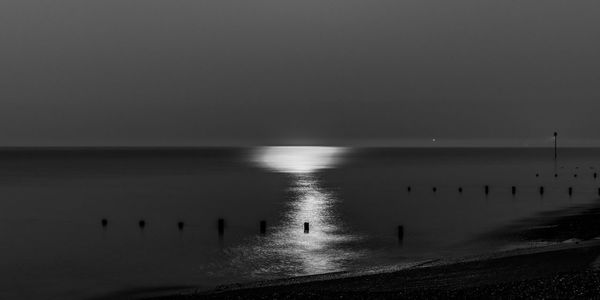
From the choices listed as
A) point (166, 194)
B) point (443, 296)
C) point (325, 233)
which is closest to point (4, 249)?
point (325, 233)

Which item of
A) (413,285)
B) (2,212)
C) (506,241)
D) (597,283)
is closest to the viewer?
(597,283)

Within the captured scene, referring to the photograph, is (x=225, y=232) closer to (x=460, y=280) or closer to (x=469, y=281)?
(x=460, y=280)

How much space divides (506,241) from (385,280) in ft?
52.4

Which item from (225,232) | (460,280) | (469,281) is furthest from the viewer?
(225,232)

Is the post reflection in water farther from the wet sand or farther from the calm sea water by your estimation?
the wet sand

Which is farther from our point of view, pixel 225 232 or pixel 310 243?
pixel 225 232

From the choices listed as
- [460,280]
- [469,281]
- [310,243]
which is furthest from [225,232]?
[469,281]

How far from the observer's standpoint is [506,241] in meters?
33.1

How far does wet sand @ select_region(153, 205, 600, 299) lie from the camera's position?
15258 mm

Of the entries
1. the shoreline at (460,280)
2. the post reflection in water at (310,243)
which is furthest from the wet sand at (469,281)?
the post reflection in water at (310,243)

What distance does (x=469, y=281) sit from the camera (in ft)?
60.2

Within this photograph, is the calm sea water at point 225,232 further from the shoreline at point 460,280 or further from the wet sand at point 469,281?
the wet sand at point 469,281

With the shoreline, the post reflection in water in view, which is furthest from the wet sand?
the post reflection in water

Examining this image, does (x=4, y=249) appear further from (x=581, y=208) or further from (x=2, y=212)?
(x=581, y=208)
